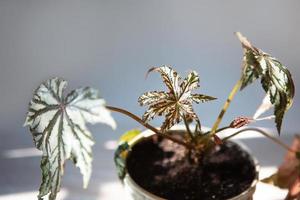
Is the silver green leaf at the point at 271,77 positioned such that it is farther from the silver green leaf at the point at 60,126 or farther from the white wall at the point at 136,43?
the white wall at the point at 136,43

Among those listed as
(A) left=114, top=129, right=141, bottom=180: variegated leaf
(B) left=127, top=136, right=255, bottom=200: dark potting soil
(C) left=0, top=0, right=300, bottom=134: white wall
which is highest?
(C) left=0, top=0, right=300, bottom=134: white wall

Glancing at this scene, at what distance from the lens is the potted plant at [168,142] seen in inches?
28.3

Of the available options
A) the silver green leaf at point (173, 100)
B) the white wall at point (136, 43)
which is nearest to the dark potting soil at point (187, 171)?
the silver green leaf at point (173, 100)

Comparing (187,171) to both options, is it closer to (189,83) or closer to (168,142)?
(168,142)

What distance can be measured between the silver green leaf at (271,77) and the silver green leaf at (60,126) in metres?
0.22

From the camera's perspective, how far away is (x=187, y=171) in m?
0.94

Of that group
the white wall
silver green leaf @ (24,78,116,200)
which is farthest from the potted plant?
the white wall

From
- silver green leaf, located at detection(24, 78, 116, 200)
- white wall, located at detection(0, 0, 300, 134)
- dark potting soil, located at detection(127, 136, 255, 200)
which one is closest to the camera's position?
silver green leaf, located at detection(24, 78, 116, 200)

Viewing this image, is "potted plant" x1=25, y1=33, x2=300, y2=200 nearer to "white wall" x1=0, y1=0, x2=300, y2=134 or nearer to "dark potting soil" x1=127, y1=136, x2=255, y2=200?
"dark potting soil" x1=127, y1=136, x2=255, y2=200

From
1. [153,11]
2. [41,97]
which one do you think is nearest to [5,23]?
[153,11]

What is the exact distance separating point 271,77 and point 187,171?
0.28m

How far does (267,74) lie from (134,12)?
727 mm

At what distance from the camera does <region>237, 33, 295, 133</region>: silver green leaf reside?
73cm

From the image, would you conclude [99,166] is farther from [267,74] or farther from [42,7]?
[267,74]
